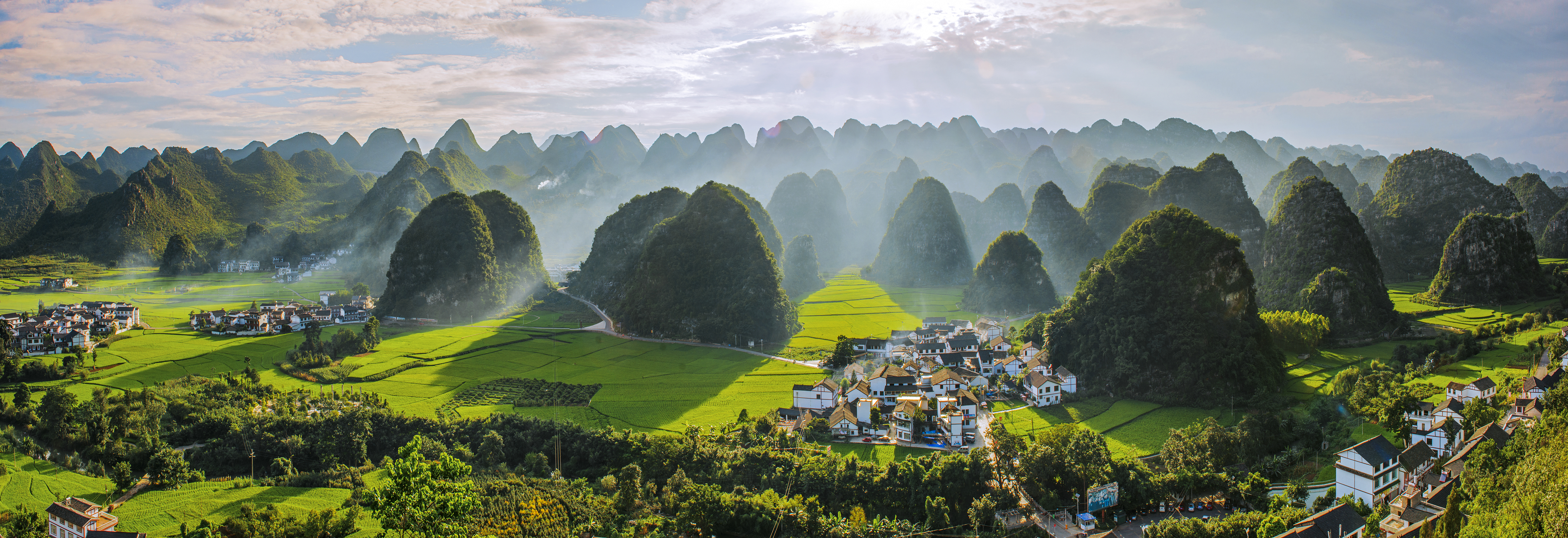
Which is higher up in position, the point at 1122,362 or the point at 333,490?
the point at 1122,362

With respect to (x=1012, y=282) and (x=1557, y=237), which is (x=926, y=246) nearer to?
(x=1012, y=282)

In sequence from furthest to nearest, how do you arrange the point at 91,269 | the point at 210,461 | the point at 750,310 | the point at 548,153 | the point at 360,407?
1. the point at 548,153
2. the point at 91,269
3. the point at 750,310
4. the point at 360,407
5. the point at 210,461

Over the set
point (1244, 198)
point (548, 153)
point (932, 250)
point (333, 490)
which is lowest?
point (333, 490)

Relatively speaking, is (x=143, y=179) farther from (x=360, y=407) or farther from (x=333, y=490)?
(x=333, y=490)

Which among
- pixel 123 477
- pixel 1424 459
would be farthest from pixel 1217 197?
pixel 123 477

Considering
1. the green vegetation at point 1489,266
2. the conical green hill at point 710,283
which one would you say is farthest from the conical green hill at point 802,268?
the green vegetation at point 1489,266

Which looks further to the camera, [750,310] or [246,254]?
[246,254]

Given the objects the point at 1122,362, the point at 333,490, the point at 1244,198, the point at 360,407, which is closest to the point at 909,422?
the point at 1122,362
